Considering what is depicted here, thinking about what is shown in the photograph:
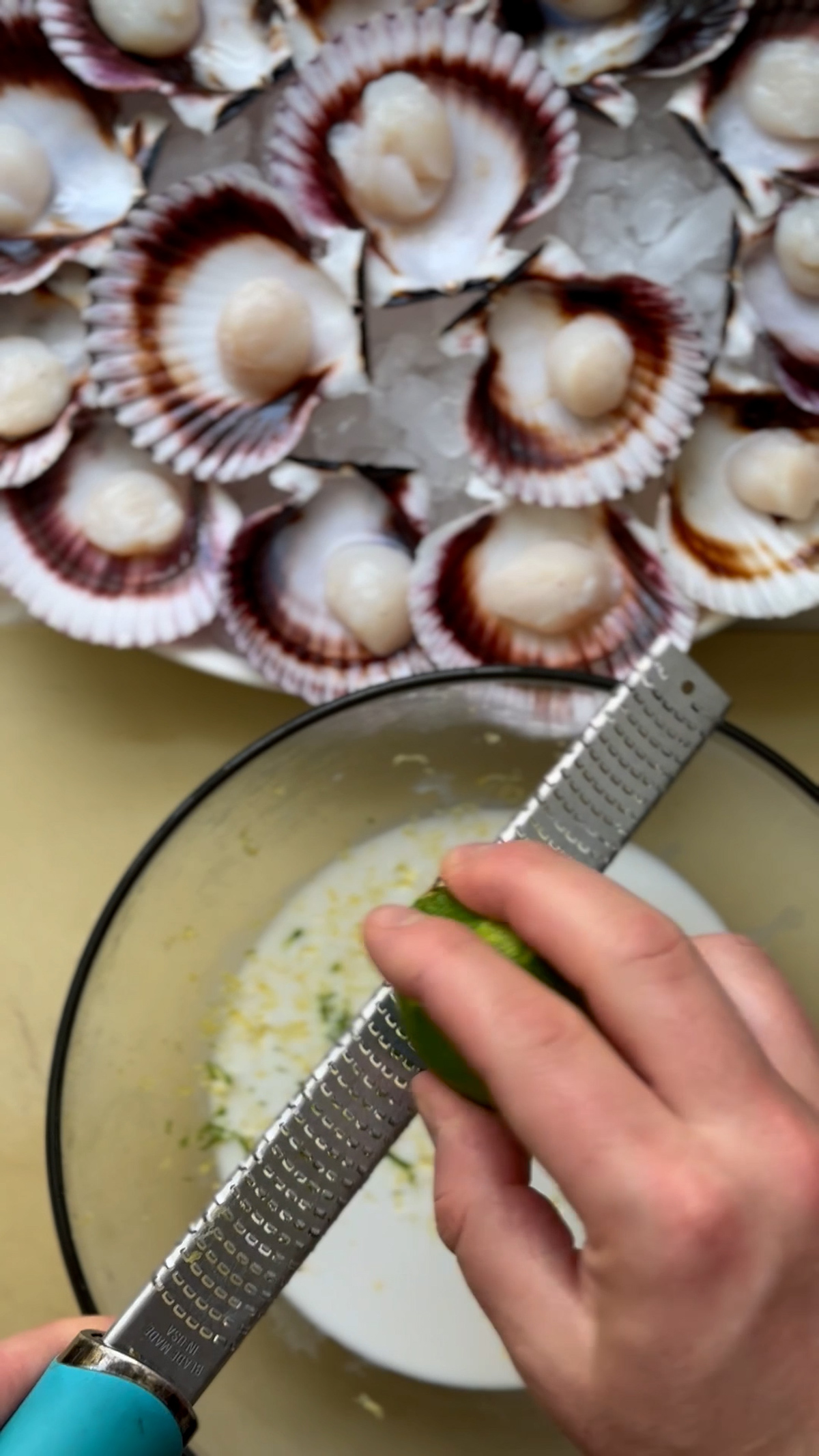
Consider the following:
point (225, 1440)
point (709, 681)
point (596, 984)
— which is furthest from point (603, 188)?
point (225, 1440)

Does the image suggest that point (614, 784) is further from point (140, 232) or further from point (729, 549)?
point (140, 232)

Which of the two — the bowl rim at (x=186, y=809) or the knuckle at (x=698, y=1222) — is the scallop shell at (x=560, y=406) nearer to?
the bowl rim at (x=186, y=809)

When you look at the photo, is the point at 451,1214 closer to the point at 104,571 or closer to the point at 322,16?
the point at 104,571

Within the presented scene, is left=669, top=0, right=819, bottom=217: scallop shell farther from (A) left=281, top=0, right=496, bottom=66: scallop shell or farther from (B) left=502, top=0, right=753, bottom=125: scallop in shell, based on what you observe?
(A) left=281, top=0, right=496, bottom=66: scallop shell

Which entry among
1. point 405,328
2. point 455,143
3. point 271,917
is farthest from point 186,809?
point 455,143

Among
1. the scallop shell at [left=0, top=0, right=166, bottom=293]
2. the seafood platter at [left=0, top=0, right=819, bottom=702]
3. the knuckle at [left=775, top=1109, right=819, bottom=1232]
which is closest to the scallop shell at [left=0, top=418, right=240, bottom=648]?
the seafood platter at [left=0, top=0, right=819, bottom=702]

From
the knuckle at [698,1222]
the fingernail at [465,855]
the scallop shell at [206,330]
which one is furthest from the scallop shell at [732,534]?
the knuckle at [698,1222]
